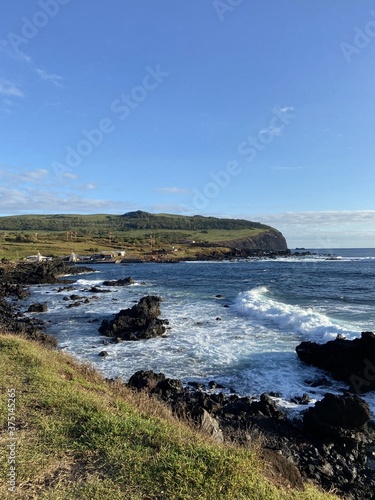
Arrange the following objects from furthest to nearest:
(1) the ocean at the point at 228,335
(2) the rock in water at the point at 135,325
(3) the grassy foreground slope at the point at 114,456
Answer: (2) the rock in water at the point at 135,325 → (1) the ocean at the point at 228,335 → (3) the grassy foreground slope at the point at 114,456

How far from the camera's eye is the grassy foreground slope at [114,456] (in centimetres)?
438

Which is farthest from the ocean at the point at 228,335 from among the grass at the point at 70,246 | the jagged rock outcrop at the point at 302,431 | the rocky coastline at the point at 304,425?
the grass at the point at 70,246

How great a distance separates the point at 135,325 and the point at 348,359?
13608 mm

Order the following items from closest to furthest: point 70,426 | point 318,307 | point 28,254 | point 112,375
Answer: point 70,426 < point 112,375 < point 318,307 < point 28,254

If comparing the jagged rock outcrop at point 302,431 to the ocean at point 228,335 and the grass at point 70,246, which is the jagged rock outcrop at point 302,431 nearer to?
the ocean at point 228,335

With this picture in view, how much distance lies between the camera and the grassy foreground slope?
438 cm

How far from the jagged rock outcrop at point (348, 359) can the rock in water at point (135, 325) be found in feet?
30.9

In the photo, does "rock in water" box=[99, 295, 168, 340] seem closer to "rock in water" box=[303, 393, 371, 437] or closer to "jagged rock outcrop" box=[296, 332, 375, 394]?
"jagged rock outcrop" box=[296, 332, 375, 394]

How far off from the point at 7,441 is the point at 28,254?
93379 mm

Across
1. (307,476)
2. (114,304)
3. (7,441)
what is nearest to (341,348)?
(307,476)

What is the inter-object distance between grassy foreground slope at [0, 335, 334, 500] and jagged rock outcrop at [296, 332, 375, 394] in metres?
10.5

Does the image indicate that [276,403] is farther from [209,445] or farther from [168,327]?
[168,327]

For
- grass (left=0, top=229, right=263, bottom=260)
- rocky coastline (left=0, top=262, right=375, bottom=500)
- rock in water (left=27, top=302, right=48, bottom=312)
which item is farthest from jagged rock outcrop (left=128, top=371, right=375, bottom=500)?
grass (left=0, top=229, right=263, bottom=260)

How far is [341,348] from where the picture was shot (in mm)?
16422
